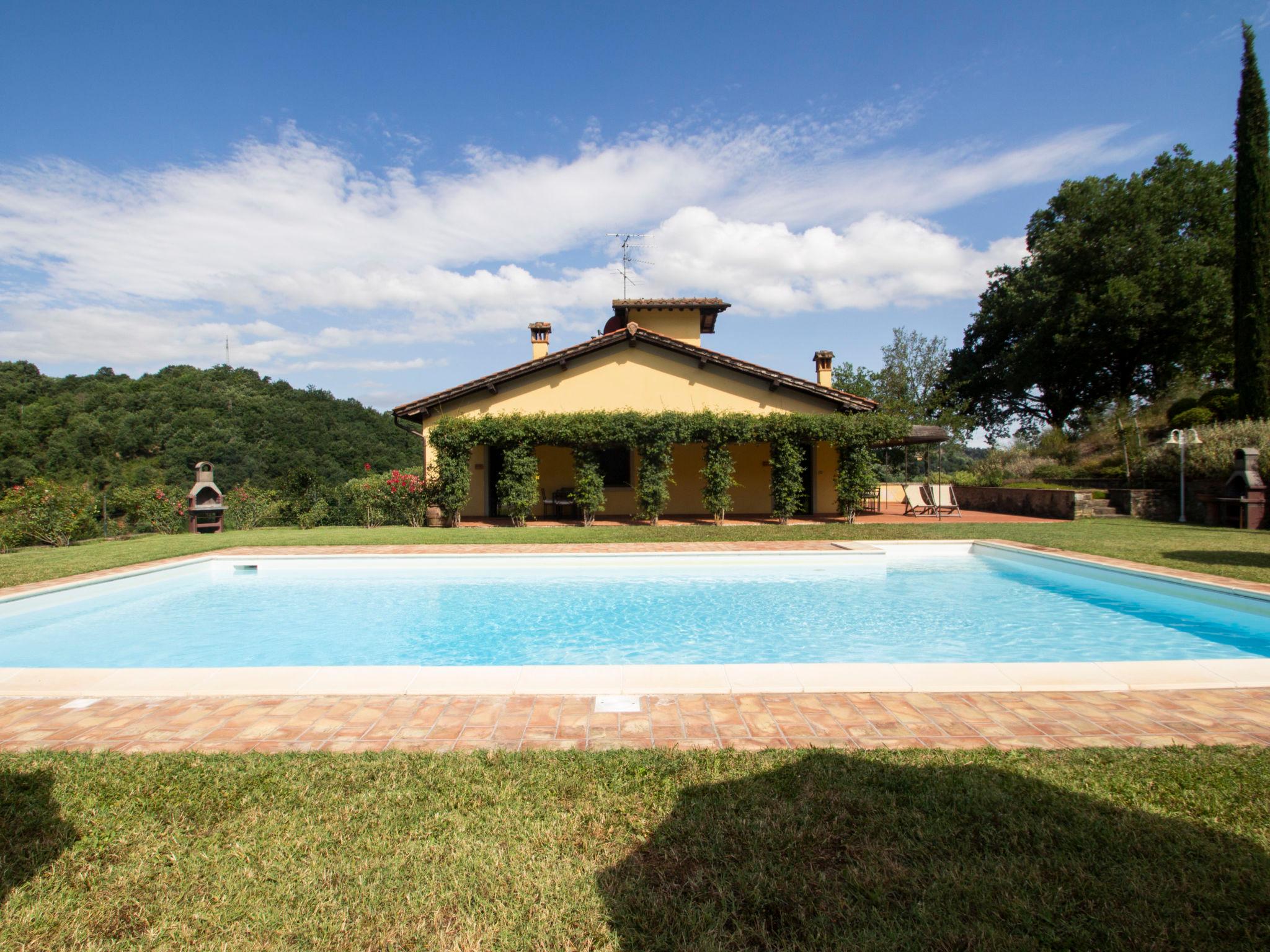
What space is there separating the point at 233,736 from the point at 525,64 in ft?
50.9

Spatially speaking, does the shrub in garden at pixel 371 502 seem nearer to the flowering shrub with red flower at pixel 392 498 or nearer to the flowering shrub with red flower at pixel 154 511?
the flowering shrub with red flower at pixel 392 498

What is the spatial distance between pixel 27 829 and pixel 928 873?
380 cm

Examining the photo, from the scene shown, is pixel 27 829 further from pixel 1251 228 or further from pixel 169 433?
pixel 169 433

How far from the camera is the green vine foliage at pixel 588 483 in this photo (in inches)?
639

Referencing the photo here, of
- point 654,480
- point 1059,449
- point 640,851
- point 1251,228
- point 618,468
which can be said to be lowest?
point 640,851

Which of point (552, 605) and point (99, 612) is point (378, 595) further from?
point (99, 612)

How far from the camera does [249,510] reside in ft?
60.5

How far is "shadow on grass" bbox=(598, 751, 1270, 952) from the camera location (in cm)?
206

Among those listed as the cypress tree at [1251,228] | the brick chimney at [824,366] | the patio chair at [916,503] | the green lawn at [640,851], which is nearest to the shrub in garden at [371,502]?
the brick chimney at [824,366]

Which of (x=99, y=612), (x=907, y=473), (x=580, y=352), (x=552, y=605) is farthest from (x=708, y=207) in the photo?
(x=99, y=612)

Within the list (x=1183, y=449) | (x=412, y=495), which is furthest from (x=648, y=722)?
(x=1183, y=449)

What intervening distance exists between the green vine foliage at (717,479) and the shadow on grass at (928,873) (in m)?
13.4

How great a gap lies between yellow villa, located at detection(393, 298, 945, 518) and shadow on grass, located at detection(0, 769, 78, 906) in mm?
14560

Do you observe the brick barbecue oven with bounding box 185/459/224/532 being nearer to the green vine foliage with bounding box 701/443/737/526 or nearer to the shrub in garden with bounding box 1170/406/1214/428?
the green vine foliage with bounding box 701/443/737/526
